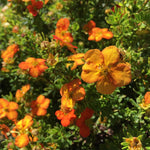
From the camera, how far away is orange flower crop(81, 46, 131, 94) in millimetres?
1168

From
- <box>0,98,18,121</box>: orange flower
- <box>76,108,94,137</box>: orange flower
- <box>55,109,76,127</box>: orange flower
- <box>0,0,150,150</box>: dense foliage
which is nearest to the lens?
<box>0,0,150,150</box>: dense foliage

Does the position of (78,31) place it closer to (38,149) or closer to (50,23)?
(50,23)

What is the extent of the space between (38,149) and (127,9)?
142 centimetres

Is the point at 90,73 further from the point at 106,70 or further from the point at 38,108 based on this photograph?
the point at 38,108

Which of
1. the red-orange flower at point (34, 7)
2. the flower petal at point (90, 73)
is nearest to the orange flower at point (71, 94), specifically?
the flower petal at point (90, 73)

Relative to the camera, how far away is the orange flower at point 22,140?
1.54 metres

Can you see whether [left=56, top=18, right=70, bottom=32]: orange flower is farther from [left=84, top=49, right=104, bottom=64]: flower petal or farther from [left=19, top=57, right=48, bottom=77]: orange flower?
[left=84, top=49, right=104, bottom=64]: flower petal

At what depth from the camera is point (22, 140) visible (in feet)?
5.17

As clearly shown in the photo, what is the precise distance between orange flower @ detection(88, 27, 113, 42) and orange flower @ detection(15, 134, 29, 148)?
111 centimetres

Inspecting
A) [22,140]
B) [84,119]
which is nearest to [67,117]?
[84,119]

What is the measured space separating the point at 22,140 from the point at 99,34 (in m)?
1.23

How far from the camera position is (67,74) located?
1.52m

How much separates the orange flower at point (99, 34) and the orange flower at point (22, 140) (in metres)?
1.11

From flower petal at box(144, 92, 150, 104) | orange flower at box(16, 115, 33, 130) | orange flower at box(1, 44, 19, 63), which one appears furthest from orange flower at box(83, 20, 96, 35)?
orange flower at box(16, 115, 33, 130)
